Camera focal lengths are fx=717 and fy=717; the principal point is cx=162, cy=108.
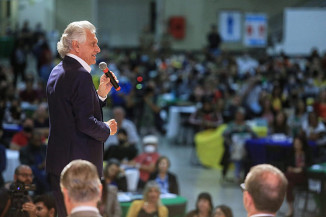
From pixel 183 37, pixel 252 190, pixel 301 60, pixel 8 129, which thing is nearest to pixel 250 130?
pixel 8 129

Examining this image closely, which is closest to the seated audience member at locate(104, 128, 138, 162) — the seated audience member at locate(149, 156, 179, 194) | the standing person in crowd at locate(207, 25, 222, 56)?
the seated audience member at locate(149, 156, 179, 194)

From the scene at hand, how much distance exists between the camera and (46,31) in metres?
29.6

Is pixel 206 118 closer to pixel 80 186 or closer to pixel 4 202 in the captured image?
pixel 4 202

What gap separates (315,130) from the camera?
42.1 feet

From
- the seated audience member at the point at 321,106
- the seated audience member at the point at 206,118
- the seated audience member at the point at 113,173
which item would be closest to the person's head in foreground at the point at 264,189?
the seated audience member at the point at 113,173

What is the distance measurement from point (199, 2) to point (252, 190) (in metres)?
32.2

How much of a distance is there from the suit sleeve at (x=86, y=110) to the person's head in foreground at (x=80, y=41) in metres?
0.15

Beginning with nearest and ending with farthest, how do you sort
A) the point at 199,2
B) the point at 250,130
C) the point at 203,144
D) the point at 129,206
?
the point at 129,206 < the point at 250,130 < the point at 203,144 < the point at 199,2

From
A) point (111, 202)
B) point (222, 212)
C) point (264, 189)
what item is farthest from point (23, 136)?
point (264, 189)

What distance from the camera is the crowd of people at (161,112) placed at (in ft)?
29.2

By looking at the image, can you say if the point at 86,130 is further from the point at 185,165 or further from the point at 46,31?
the point at 46,31

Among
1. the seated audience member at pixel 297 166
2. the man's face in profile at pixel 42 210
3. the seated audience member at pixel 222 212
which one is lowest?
the seated audience member at pixel 297 166

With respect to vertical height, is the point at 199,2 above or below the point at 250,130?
above

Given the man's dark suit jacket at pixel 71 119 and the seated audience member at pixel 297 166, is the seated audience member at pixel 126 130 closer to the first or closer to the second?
the seated audience member at pixel 297 166
